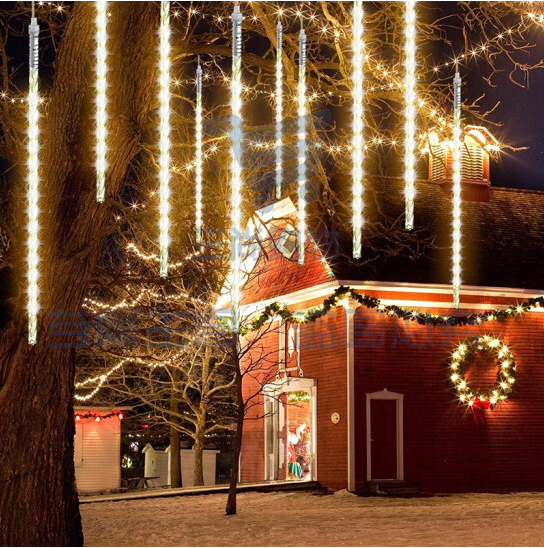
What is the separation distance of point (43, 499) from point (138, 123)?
178 inches

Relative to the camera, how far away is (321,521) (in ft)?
52.8

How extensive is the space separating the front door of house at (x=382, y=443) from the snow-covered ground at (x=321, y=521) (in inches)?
41.9

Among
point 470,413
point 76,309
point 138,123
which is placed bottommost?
point 470,413

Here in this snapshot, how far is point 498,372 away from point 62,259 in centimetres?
1382

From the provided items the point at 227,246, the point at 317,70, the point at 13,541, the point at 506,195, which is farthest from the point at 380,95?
the point at 506,195

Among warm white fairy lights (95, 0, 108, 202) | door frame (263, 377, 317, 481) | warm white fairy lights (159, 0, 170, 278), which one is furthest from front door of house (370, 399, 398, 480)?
warm white fairy lights (159, 0, 170, 278)

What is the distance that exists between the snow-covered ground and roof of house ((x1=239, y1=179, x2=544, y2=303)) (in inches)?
193

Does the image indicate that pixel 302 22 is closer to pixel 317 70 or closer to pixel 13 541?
pixel 317 70

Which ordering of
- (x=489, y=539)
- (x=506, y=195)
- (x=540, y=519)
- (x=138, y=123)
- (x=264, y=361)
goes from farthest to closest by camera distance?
(x=506, y=195) < (x=264, y=361) < (x=540, y=519) < (x=489, y=539) < (x=138, y=123)

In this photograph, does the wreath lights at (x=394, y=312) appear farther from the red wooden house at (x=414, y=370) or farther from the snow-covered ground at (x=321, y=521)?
the snow-covered ground at (x=321, y=521)

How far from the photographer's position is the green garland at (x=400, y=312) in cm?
2214

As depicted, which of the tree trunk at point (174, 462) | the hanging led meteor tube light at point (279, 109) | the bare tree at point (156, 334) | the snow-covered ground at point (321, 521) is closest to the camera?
the hanging led meteor tube light at point (279, 109)

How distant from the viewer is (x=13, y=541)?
11.4m

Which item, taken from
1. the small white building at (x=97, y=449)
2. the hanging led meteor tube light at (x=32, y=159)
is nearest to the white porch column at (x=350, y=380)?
the small white building at (x=97, y=449)
